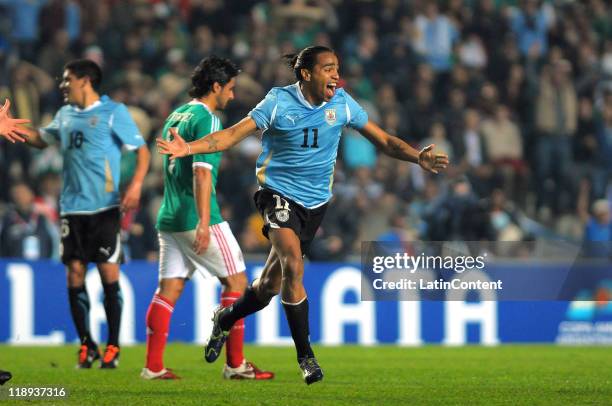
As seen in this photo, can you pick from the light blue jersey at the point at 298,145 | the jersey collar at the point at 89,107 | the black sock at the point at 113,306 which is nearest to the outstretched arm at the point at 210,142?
the light blue jersey at the point at 298,145

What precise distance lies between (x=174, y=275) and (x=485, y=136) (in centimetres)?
928

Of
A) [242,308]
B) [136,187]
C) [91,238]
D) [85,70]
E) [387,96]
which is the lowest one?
[242,308]

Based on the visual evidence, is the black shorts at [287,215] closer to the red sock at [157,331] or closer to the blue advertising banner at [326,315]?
the red sock at [157,331]

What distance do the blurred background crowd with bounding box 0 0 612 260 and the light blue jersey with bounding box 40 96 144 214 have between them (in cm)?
443

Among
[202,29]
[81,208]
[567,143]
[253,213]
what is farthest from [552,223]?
[81,208]

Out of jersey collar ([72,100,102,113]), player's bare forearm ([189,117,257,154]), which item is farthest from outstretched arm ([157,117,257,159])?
jersey collar ([72,100,102,113])

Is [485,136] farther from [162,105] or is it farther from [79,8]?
[79,8]

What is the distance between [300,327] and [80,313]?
2.81 meters

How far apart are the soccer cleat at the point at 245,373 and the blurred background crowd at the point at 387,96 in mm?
5676

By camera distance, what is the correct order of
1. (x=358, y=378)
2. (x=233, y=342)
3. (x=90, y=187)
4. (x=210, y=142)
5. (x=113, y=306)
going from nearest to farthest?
(x=210, y=142)
(x=233, y=342)
(x=358, y=378)
(x=90, y=187)
(x=113, y=306)

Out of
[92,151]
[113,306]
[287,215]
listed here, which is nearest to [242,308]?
[287,215]

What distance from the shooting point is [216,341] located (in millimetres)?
8852

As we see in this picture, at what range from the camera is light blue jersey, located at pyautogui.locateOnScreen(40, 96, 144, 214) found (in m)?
10.3

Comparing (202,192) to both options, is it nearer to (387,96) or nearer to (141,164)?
(141,164)
